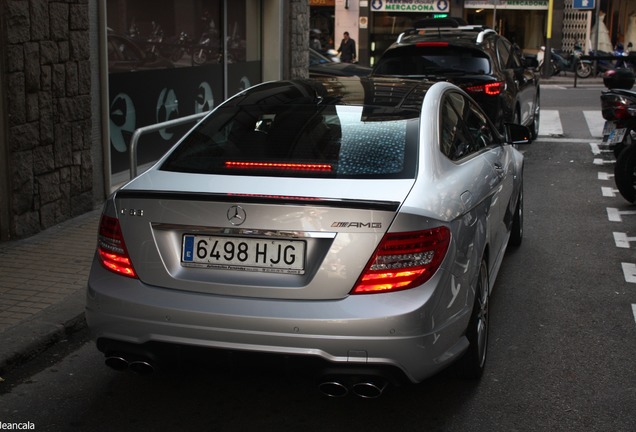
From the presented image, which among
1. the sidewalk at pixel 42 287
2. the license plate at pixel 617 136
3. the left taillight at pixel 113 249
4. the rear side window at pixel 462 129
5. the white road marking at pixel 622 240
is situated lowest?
the white road marking at pixel 622 240

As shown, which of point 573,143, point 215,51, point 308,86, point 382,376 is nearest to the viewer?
point 382,376

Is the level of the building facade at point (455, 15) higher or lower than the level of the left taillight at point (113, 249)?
higher

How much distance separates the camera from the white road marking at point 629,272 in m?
6.92

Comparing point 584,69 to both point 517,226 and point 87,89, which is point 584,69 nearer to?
point 517,226

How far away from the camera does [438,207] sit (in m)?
4.12

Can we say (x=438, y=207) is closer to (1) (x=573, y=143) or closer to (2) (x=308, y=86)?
(2) (x=308, y=86)

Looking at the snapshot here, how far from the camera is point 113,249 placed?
4254 millimetres

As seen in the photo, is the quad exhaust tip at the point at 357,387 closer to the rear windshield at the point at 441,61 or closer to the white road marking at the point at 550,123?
the rear windshield at the point at 441,61

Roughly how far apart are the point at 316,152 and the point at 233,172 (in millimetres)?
434

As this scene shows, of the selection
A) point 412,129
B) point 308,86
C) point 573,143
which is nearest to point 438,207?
point 412,129

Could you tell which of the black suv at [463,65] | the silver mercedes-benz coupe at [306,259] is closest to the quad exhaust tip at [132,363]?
the silver mercedes-benz coupe at [306,259]

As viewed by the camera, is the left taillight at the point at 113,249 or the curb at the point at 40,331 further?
the curb at the point at 40,331

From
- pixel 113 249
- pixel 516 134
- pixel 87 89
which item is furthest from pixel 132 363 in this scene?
pixel 87 89

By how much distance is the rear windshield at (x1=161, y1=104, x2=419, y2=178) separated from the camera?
173 inches
